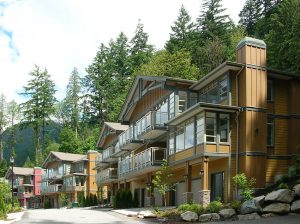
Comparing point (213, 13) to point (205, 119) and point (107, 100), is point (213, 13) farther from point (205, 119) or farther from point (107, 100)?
point (205, 119)

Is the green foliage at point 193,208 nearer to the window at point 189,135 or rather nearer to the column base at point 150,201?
the window at point 189,135

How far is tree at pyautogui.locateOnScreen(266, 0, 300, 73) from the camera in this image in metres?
40.3

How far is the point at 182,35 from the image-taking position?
7419 centimetres

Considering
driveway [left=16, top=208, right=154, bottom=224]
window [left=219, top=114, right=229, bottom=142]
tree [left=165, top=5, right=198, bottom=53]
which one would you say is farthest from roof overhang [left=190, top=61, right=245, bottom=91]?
tree [left=165, top=5, right=198, bottom=53]

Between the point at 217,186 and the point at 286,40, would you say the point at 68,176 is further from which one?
the point at 217,186

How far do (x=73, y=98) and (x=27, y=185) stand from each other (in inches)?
806

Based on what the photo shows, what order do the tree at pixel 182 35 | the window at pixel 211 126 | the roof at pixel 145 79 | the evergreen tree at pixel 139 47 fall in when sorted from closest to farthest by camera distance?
the window at pixel 211 126
the roof at pixel 145 79
the tree at pixel 182 35
the evergreen tree at pixel 139 47

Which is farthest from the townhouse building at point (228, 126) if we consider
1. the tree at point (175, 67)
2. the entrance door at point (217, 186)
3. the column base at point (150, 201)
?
the tree at point (175, 67)

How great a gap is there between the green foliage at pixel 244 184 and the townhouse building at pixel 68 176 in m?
46.1

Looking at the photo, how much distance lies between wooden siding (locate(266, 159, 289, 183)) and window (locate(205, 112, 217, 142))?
3.97 meters

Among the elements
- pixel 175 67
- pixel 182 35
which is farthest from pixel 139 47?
pixel 175 67

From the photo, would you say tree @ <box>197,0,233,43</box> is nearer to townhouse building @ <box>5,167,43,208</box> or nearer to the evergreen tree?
the evergreen tree

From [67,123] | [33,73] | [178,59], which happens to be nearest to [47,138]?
[67,123]

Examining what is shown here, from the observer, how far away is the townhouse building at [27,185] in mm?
94812
